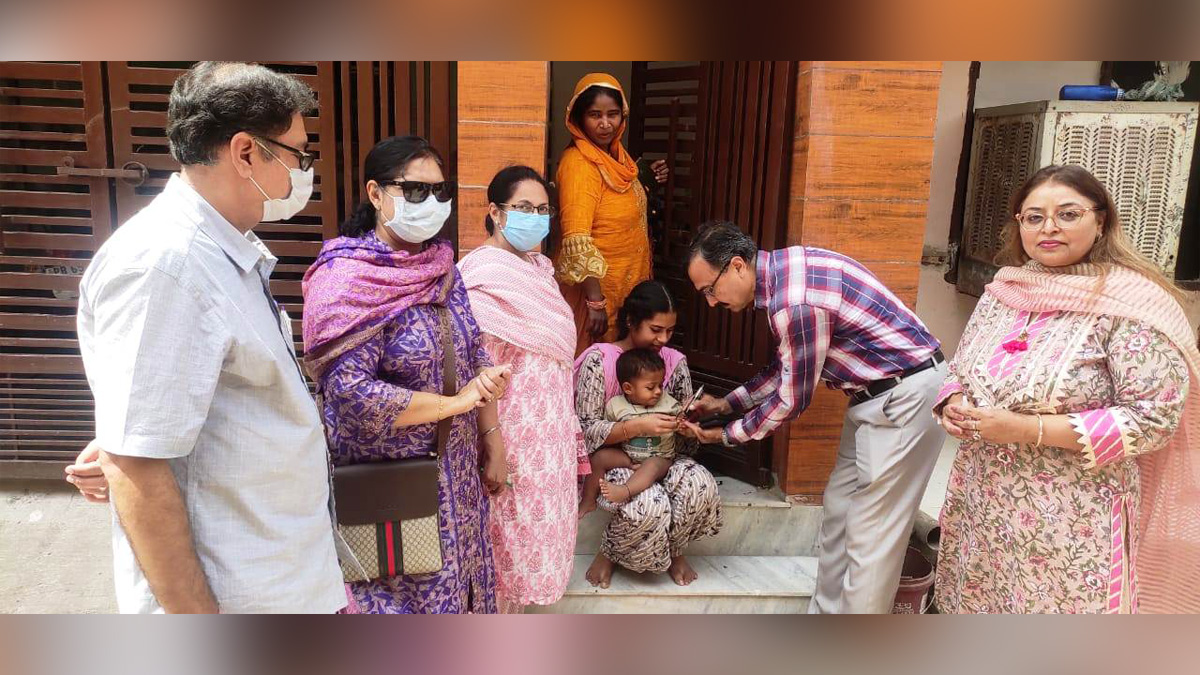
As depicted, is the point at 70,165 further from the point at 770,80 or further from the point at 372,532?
the point at 770,80

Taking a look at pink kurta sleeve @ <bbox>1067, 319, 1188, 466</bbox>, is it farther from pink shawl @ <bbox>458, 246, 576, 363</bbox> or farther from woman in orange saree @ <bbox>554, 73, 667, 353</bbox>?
woman in orange saree @ <bbox>554, 73, 667, 353</bbox>

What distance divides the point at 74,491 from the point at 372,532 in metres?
2.51

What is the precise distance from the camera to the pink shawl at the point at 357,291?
72.4 inches

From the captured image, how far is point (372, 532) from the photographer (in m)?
1.90

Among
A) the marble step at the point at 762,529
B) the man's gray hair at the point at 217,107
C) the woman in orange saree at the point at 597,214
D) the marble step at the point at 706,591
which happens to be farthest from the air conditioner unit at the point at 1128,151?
the man's gray hair at the point at 217,107

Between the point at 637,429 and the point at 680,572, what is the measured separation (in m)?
0.67

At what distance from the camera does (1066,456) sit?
2.06 meters

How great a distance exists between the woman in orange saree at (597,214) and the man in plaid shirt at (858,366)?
65 cm

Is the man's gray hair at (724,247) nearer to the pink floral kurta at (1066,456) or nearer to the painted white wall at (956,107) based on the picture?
the pink floral kurta at (1066,456)

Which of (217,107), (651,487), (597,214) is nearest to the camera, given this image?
(217,107)

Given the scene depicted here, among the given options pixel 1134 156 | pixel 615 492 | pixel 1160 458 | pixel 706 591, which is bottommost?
pixel 706 591

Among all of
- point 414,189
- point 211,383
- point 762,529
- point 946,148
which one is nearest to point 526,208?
point 414,189

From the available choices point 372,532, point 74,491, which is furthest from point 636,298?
point 74,491

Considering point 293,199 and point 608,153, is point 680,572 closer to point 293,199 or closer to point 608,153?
point 608,153
